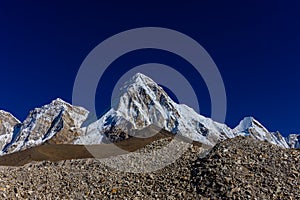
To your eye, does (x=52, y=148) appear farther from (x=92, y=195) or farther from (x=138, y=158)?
(x=92, y=195)

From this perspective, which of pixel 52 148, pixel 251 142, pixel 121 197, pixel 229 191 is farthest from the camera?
pixel 52 148

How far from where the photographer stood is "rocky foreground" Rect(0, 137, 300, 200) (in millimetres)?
11414

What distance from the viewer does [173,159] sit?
15570 mm

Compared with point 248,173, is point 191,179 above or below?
below

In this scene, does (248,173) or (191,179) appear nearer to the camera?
(248,173)

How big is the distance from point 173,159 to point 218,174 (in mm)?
3644

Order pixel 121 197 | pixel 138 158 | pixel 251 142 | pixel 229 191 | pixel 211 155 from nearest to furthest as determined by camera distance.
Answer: pixel 229 191 → pixel 121 197 → pixel 211 155 → pixel 251 142 → pixel 138 158

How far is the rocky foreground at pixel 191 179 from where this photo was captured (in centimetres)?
1141

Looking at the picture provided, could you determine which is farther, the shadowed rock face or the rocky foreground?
the rocky foreground

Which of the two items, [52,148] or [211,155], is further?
[52,148]

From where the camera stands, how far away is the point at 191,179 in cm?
1277

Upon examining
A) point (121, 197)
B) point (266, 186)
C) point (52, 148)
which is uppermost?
point (52, 148)

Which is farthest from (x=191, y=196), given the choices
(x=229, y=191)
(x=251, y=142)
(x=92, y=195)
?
(x=251, y=142)

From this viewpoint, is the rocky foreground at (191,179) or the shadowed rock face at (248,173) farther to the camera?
the rocky foreground at (191,179)
